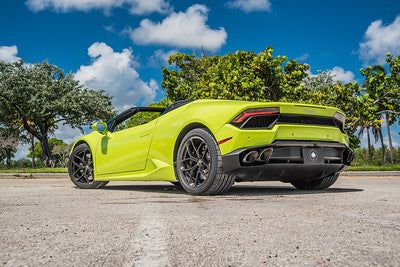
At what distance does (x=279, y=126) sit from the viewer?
4215 mm

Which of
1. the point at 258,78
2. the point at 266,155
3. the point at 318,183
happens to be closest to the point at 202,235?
the point at 266,155

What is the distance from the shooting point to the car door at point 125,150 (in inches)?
212

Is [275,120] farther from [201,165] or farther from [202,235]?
[202,235]

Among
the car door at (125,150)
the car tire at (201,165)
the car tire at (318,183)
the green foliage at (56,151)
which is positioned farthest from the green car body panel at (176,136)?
the green foliage at (56,151)

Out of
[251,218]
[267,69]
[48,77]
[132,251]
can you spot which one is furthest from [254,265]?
[48,77]

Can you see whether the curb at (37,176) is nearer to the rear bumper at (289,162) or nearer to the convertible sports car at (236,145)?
the convertible sports car at (236,145)

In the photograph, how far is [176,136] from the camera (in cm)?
482

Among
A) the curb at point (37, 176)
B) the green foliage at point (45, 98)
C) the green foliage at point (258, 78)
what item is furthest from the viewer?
the green foliage at point (45, 98)

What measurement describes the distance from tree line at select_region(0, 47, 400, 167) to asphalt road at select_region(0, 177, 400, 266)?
3909mm

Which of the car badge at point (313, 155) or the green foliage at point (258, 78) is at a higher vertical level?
the green foliage at point (258, 78)

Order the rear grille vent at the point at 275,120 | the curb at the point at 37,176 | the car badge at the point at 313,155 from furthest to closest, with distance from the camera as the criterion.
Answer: the curb at the point at 37,176
the car badge at the point at 313,155
the rear grille vent at the point at 275,120

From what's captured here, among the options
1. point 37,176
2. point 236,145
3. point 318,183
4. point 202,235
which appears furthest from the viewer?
point 37,176

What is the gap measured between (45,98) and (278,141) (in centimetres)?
2637

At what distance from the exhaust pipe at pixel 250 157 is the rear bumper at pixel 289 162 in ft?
0.11
